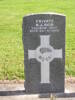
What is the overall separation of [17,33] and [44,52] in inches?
211

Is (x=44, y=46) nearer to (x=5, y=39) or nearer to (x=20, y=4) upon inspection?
(x=5, y=39)

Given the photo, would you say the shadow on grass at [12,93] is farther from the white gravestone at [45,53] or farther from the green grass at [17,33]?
the green grass at [17,33]

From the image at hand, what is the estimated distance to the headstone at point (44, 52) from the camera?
17.3 feet

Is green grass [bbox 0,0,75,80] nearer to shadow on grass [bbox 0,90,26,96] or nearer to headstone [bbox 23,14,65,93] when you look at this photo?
shadow on grass [bbox 0,90,26,96]

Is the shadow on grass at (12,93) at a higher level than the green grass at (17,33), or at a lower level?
lower

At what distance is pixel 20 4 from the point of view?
17125mm

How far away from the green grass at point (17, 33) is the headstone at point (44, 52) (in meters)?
1.54

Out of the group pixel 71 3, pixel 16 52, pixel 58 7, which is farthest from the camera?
pixel 71 3

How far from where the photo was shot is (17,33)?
10.7m

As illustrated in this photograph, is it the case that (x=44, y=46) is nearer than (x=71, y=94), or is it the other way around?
(x=44, y=46)

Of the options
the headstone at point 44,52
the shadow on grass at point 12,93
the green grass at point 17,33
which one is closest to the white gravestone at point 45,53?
the headstone at point 44,52

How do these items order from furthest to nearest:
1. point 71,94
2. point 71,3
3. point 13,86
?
point 71,3 → point 13,86 → point 71,94

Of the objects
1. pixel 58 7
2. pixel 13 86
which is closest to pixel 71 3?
pixel 58 7

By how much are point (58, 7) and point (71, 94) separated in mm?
10087
